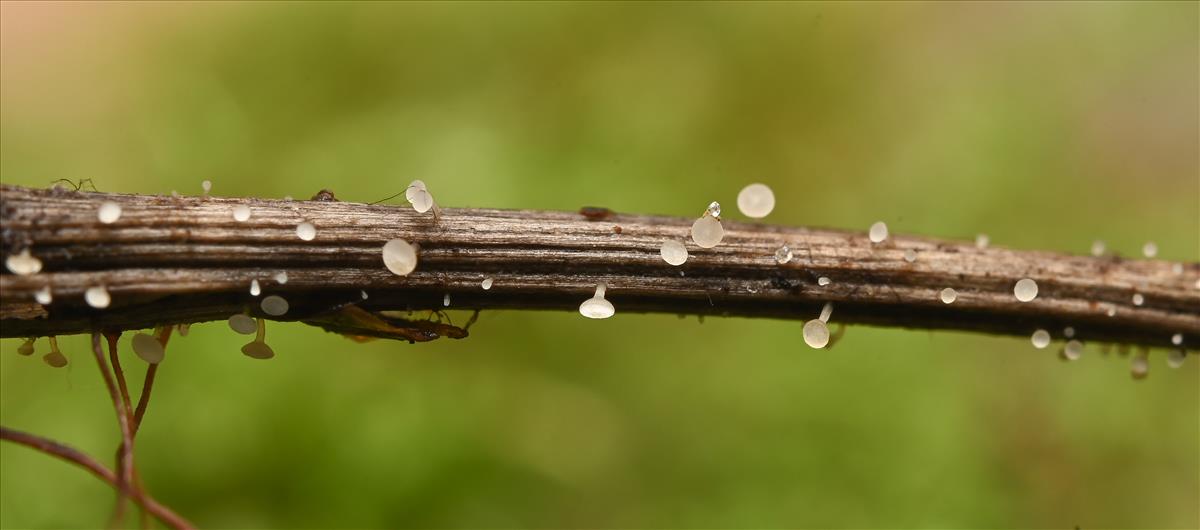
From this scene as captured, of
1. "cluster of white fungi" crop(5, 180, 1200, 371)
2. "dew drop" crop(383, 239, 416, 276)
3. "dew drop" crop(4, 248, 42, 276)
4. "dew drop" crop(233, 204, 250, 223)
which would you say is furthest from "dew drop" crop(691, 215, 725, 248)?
"dew drop" crop(4, 248, 42, 276)

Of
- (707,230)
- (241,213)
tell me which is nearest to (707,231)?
(707,230)

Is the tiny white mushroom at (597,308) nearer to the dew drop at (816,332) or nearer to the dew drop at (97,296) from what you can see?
the dew drop at (816,332)

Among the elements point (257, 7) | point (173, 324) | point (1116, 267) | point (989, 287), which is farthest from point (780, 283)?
point (257, 7)

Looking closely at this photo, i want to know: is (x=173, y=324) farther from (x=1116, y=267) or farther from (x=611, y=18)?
(x=611, y=18)

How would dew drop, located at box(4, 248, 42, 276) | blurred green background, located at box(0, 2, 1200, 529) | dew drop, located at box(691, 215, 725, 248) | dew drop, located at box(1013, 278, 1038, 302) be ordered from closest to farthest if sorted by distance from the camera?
1. dew drop, located at box(4, 248, 42, 276)
2. dew drop, located at box(691, 215, 725, 248)
3. dew drop, located at box(1013, 278, 1038, 302)
4. blurred green background, located at box(0, 2, 1200, 529)

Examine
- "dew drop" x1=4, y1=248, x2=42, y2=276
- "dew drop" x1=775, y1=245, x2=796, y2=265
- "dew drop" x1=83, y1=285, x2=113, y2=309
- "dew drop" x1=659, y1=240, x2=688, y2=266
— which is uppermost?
"dew drop" x1=775, y1=245, x2=796, y2=265

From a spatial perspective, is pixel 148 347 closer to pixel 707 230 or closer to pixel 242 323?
pixel 242 323

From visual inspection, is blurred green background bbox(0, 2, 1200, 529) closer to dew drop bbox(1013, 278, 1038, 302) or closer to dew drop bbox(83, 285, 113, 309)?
dew drop bbox(1013, 278, 1038, 302)
